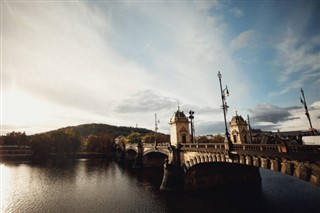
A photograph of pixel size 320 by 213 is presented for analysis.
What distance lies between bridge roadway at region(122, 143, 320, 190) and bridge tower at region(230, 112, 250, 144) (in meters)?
10.2

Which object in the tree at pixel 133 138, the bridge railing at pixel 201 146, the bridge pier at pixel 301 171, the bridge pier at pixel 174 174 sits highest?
the bridge railing at pixel 201 146

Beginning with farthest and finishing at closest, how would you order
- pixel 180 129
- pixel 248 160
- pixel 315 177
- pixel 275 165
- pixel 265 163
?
pixel 180 129 < pixel 248 160 < pixel 265 163 < pixel 275 165 < pixel 315 177

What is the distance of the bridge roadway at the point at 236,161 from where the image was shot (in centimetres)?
1212

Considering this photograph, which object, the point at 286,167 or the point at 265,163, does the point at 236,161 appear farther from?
the point at 286,167

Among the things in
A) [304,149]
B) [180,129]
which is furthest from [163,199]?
[304,149]

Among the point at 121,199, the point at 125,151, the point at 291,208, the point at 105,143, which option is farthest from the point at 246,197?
the point at 105,143

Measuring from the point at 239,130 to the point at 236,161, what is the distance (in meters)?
27.1

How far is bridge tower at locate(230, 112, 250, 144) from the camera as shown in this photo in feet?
140

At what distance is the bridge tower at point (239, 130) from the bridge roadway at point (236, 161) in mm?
10245

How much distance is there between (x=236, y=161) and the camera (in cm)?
1836

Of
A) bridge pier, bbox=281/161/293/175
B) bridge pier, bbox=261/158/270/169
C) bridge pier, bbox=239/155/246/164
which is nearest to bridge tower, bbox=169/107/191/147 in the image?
bridge pier, bbox=239/155/246/164

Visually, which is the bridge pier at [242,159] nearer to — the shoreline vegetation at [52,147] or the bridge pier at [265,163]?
the bridge pier at [265,163]

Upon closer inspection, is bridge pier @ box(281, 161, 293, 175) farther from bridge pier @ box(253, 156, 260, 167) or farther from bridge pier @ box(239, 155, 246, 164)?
bridge pier @ box(239, 155, 246, 164)

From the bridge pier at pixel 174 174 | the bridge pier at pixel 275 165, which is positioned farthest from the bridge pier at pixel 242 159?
the bridge pier at pixel 174 174
